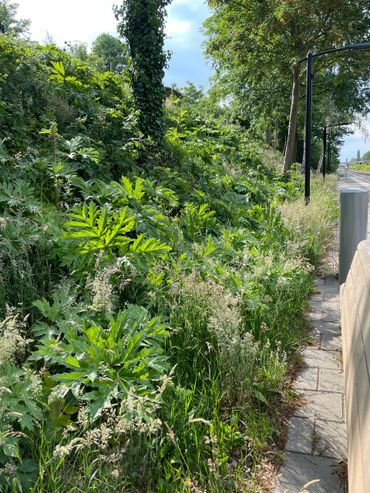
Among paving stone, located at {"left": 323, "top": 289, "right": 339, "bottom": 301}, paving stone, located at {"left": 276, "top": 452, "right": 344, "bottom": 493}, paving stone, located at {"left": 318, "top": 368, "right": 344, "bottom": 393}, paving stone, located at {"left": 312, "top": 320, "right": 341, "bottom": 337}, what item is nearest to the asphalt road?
paving stone, located at {"left": 323, "top": 289, "right": 339, "bottom": 301}

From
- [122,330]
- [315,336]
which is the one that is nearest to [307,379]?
[315,336]

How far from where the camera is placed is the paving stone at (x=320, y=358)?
3.81 metres

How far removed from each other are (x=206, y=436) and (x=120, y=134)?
236 inches

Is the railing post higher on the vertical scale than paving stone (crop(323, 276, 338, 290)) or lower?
higher

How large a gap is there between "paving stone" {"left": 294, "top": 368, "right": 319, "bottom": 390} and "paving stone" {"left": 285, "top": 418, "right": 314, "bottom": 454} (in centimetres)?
49

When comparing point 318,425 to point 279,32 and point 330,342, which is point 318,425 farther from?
point 279,32

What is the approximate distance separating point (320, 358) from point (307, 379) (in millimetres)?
447

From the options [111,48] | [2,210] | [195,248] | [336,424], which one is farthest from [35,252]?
[111,48]

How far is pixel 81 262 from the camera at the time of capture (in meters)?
3.34

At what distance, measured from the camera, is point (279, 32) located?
14352mm

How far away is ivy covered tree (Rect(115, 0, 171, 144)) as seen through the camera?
766 cm

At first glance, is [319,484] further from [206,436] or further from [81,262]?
[81,262]

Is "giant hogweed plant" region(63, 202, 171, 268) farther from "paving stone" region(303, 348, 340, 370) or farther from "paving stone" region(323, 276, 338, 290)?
"paving stone" region(323, 276, 338, 290)

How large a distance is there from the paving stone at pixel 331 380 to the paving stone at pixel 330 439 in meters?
0.51
